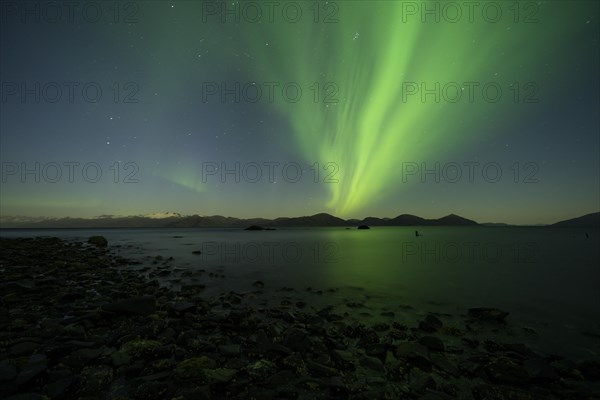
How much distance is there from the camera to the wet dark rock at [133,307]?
9.68 metres

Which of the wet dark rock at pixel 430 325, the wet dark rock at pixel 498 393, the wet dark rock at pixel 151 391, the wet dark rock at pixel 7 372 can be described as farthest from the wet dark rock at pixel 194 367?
the wet dark rock at pixel 430 325

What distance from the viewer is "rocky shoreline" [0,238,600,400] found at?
5.55 meters

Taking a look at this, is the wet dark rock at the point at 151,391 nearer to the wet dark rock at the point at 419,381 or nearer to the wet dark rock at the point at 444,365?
the wet dark rock at the point at 419,381

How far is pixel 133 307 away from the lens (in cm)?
985

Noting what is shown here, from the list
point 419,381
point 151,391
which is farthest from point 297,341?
point 151,391

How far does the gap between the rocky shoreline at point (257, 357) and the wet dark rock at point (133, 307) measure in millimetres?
38

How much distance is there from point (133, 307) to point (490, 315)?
14480 mm

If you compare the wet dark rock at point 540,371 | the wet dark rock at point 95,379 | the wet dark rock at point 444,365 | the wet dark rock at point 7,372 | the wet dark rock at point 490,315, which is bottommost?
the wet dark rock at point 490,315

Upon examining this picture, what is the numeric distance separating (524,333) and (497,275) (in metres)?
15.8

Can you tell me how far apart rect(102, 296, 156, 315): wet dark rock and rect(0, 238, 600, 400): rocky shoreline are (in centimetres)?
4

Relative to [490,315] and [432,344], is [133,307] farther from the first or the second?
[490,315]

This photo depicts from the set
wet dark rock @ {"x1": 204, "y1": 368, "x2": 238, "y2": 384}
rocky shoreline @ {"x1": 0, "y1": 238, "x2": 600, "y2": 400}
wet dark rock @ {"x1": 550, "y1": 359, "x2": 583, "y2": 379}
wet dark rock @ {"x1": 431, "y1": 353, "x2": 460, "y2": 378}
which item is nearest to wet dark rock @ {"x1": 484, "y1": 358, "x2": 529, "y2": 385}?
rocky shoreline @ {"x1": 0, "y1": 238, "x2": 600, "y2": 400}

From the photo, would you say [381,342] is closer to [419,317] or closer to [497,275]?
[419,317]

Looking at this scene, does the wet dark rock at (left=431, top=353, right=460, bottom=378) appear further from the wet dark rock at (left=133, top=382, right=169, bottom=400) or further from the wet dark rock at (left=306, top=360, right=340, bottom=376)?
the wet dark rock at (left=133, top=382, right=169, bottom=400)
